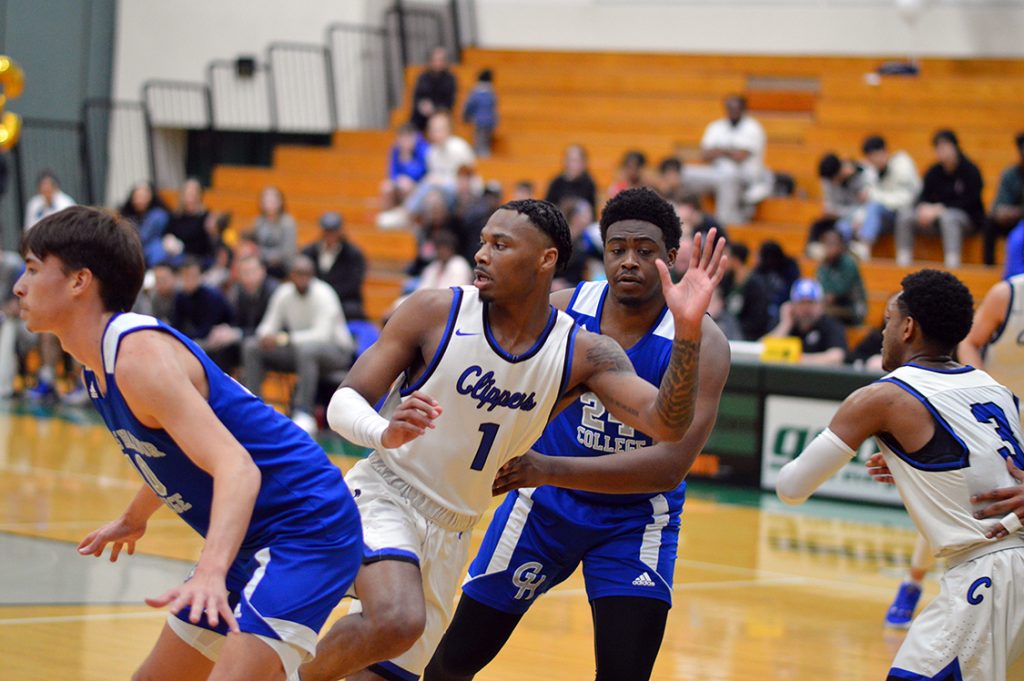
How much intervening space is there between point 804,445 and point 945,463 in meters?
7.21

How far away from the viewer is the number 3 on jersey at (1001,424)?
14.8 ft

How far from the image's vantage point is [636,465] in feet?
15.5

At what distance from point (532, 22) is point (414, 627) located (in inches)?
730

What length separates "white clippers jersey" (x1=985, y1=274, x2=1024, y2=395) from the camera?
6.64 metres

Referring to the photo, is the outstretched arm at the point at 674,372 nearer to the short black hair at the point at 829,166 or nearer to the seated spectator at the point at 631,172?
the seated spectator at the point at 631,172

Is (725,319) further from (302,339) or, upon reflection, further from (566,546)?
(566,546)

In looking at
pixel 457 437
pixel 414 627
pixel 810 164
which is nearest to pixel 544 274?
pixel 457 437

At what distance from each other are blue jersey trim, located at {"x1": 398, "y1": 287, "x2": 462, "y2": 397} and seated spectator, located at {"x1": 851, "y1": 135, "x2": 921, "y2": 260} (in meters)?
11.1

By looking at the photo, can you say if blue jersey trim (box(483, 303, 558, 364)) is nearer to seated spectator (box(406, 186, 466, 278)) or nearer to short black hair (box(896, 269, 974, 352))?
short black hair (box(896, 269, 974, 352))

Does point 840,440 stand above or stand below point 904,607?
above

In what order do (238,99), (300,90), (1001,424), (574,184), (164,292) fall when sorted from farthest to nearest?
(238,99) < (300,90) < (574,184) < (164,292) < (1001,424)

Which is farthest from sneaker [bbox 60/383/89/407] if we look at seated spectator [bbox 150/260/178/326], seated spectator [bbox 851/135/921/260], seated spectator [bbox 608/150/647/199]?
seated spectator [bbox 851/135/921/260]

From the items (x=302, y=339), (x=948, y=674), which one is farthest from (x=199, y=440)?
(x=302, y=339)

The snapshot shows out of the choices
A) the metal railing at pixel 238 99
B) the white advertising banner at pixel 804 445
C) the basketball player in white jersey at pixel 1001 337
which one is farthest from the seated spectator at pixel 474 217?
the basketball player in white jersey at pixel 1001 337
